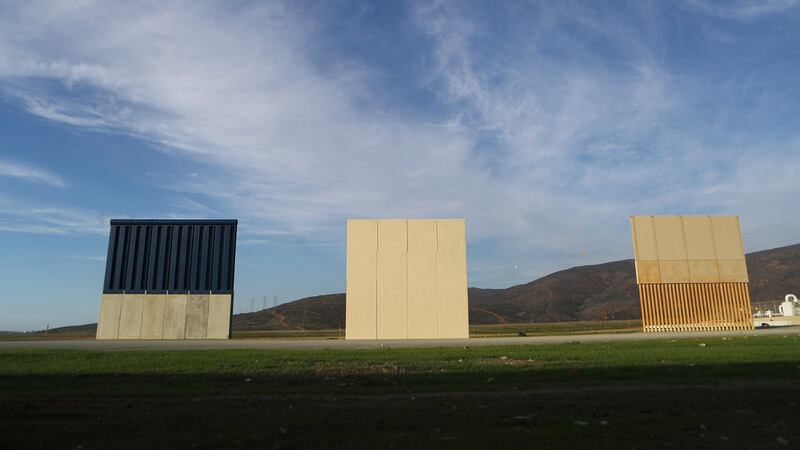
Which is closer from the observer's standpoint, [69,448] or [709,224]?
[69,448]

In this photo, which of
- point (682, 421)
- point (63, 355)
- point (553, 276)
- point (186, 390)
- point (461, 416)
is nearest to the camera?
point (682, 421)

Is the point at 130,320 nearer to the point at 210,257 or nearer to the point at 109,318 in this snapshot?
the point at 109,318

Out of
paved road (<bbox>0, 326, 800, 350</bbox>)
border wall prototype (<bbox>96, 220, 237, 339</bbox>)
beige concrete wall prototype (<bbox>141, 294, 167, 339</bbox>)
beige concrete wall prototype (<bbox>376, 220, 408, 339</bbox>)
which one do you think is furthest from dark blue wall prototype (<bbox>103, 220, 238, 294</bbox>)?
beige concrete wall prototype (<bbox>376, 220, 408, 339</bbox>)

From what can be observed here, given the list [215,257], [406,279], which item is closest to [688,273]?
[406,279]

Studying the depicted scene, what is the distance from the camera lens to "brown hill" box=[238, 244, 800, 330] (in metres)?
103

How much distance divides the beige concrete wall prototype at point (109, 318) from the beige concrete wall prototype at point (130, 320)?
0.27 meters

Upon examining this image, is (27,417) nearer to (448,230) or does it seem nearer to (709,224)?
(448,230)

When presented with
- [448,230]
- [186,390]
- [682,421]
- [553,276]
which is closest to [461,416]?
[682,421]

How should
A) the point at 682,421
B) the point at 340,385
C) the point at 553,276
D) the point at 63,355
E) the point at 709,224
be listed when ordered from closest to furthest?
the point at 682,421, the point at 340,385, the point at 63,355, the point at 709,224, the point at 553,276

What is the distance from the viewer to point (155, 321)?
35.8 meters

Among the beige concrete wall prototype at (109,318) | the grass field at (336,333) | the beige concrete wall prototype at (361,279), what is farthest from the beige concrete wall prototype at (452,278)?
the beige concrete wall prototype at (109,318)

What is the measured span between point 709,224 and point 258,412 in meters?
42.0

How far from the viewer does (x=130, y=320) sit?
35844mm

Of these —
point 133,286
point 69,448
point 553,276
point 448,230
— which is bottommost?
point 69,448
